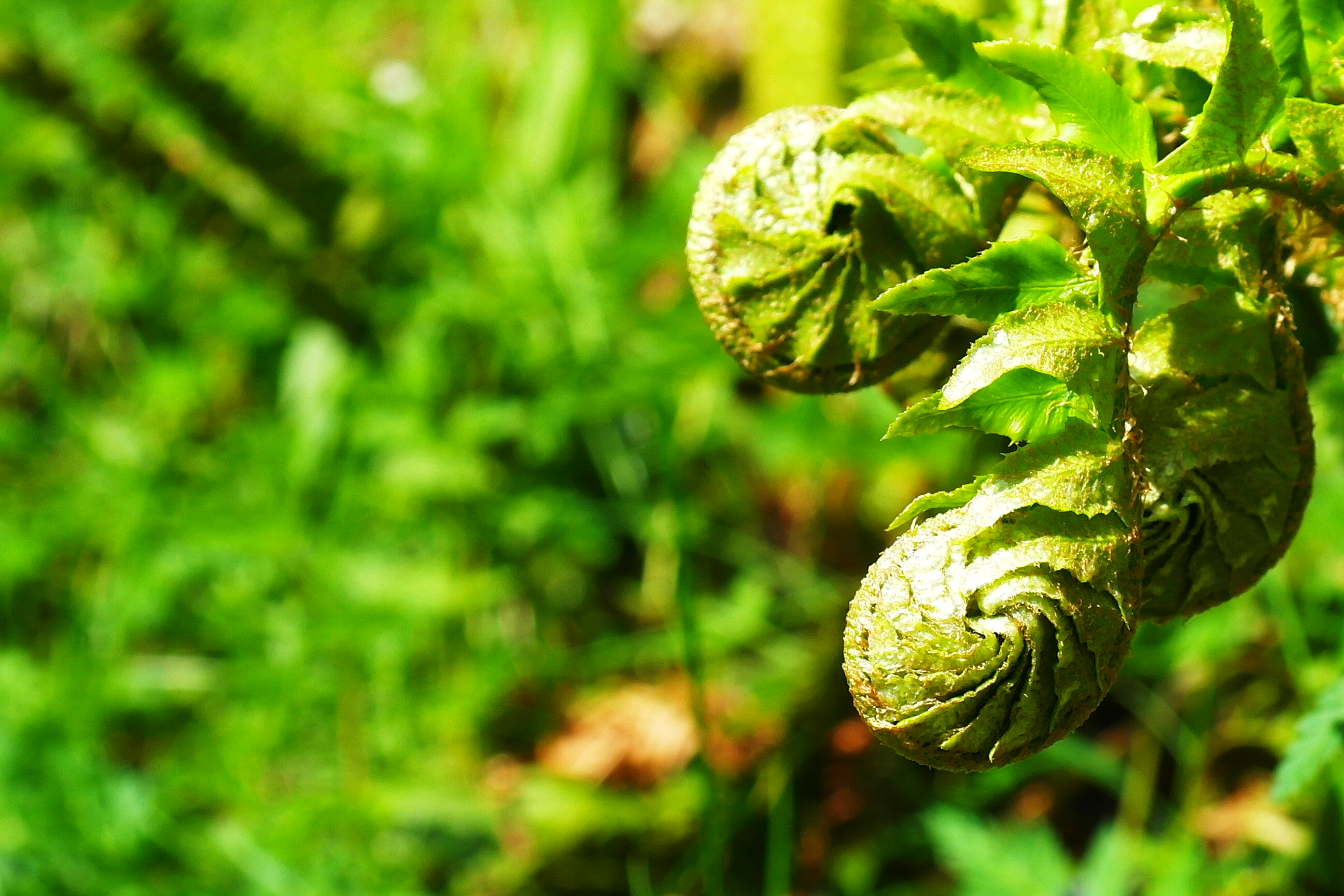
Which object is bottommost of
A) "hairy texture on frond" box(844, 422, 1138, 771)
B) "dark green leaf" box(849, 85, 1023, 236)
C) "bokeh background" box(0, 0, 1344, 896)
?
"bokeh background" box(0, 0, 1344, 896)

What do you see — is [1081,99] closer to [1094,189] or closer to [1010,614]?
[1094,189]

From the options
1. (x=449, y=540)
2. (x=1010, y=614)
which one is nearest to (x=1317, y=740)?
(x=1010, y=614)

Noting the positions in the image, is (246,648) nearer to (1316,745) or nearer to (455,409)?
(455,409)

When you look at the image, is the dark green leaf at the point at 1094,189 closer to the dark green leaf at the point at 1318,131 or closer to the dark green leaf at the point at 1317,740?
the dark green leaf at the point at 1318,131

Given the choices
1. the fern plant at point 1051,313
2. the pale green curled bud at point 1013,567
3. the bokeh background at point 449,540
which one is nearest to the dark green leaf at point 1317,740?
the fern plant at point 1051,313

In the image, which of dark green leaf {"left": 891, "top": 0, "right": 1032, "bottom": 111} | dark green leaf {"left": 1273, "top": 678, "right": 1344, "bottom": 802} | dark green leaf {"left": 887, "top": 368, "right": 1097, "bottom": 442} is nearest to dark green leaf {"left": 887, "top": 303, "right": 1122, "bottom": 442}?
dark green leaf {"left": 887, "top": 368, "right": 1097, "bottom": 442}

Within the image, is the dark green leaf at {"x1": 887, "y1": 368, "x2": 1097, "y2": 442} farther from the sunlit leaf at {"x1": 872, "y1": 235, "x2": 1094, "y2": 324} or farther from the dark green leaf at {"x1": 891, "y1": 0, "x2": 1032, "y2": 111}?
the dark green leaf at {"x1": 891, "y1": 0, "x2": 1032, "y2": 111}

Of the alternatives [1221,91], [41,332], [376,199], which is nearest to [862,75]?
[1221,91]
